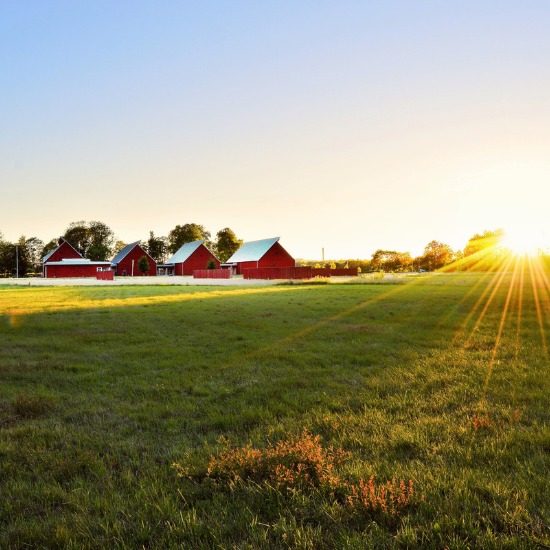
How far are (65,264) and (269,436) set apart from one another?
263 feet

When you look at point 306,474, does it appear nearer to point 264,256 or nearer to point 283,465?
point 283,465

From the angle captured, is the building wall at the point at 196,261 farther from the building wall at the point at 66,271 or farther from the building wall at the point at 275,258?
the building wall at the point at 66,271

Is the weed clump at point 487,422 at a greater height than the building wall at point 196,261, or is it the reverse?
the building wall at point 196,261

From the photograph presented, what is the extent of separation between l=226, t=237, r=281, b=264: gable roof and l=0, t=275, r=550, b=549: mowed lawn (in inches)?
2131

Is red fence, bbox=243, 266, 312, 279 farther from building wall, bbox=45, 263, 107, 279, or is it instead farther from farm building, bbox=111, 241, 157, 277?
building wall, bbox=45, 263, 107, 279

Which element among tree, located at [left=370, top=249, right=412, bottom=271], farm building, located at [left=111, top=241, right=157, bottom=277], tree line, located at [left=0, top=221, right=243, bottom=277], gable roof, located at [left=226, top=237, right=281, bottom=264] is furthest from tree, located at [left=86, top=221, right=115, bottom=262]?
tree, located at [left=370, top=249, right=412, bottom=271]

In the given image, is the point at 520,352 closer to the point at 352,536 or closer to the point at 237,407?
the point at 237,407

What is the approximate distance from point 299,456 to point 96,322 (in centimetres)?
1042

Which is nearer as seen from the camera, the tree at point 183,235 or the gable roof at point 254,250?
the gable roof at point 254,250

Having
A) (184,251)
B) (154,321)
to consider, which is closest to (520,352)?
(154,321)

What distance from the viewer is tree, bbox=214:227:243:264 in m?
103

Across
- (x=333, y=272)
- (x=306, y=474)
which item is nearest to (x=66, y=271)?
(x=333, y=272)

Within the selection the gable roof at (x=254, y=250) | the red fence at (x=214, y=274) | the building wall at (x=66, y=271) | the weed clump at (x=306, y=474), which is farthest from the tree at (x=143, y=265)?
the weed clump at (x=306, y=474)

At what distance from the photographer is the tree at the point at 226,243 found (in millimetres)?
102938
